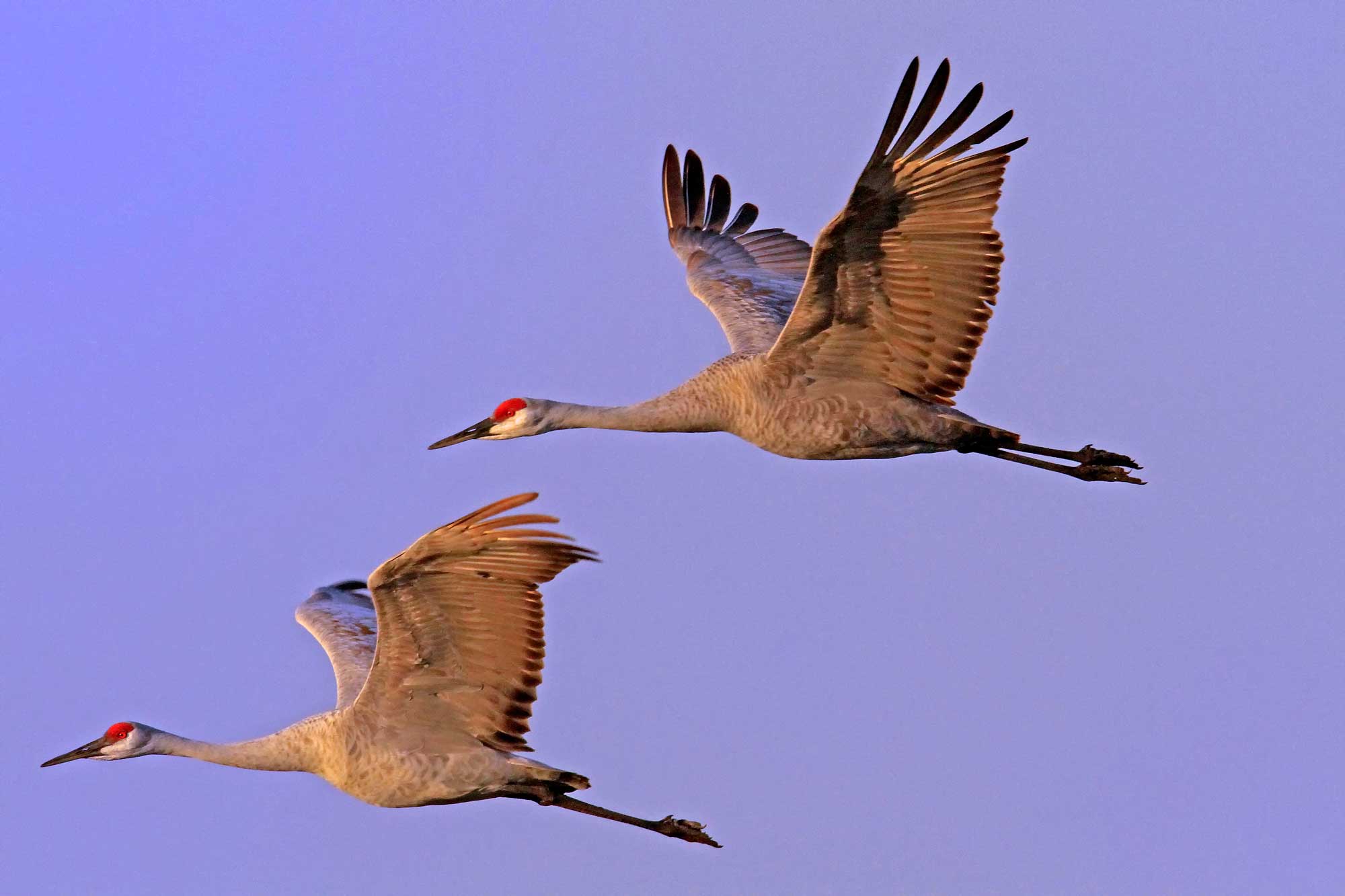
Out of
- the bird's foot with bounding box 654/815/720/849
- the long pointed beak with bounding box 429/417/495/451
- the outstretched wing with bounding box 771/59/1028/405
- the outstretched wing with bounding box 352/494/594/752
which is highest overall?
the outstretched wing with bounding box 771/59/1028/405

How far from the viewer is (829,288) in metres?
13.5

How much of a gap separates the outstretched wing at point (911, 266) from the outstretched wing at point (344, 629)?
11.5 feet

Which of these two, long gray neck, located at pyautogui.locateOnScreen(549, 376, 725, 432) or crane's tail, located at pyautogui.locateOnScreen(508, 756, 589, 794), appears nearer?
crane's tail, located at pyautogui.locateOnScreen(508, 756, 589, 794)

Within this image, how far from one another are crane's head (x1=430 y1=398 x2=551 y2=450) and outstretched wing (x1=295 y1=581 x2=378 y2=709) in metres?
1.37

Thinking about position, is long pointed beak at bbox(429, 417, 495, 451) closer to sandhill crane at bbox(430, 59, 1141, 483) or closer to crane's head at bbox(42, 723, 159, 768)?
sandhill crane at bbox(430, 59, 1141, 483)

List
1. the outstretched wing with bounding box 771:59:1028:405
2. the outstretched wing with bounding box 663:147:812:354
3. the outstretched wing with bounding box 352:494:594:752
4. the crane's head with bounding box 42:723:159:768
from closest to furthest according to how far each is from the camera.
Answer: the outstretched wing with bounding box 352:494:594:752 → the outstretched wing with bounding box 771:59:1028:405 → the crane's head with bounding box 42:723:159:768 → the outstretched wing with bounding box 663:147:812:354

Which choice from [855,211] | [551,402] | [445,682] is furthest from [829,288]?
[445,682]

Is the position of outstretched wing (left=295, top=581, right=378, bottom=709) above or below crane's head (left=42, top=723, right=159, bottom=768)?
above

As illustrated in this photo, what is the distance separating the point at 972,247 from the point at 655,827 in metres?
4.15

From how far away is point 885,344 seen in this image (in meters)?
13.8

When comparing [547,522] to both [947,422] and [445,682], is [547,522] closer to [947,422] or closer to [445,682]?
[445,682]

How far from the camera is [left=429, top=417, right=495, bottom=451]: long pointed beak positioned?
1433 cm

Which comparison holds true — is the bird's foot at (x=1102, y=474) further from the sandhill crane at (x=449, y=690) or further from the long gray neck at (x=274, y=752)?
the long gray neck at (x=274, y=752)

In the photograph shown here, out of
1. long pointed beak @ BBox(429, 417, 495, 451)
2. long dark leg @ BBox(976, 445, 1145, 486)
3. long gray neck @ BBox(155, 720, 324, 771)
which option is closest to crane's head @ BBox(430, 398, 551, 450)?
long pointed beak @ BBox(429, 417, 495, 451)
